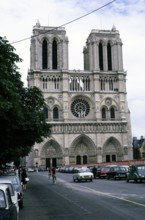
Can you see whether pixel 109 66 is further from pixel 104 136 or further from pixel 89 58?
pixel 104 136

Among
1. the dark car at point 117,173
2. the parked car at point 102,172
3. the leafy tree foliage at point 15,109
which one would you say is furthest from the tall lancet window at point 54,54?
the leafy tree foliage at point 15,109

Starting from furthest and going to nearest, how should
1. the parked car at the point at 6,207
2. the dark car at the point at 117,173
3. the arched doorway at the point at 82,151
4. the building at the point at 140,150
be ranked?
the building at the point at 140,150 → the arched doorway at the point at 82,151 → the dark car at the point at 117,173 → the parked car at the point at 6,207

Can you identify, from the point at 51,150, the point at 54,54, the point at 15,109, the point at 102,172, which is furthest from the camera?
the point at 54,54

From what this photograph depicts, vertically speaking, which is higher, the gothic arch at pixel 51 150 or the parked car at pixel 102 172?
the gothic arch at pixel 51 150

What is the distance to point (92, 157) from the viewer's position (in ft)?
255

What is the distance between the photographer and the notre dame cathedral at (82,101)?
7706 cm

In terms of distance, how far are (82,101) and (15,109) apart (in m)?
62.8

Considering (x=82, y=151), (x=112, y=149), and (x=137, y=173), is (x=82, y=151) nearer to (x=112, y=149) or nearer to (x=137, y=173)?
(x=112, y=149)

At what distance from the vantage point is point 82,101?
3159 inches

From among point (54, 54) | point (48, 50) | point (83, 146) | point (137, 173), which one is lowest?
point (137, 173)

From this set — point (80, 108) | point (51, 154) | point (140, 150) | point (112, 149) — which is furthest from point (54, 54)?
point (140, 150)

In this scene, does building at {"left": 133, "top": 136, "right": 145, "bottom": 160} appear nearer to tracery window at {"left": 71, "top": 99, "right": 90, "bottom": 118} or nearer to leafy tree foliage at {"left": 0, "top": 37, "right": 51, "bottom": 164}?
tracery window at {"left": 71, "top": 99, "right": 90, "bottom": 118}

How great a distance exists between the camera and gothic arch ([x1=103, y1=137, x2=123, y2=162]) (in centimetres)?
7833

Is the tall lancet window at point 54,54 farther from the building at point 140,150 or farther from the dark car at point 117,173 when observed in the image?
the dark car at point 117,173
